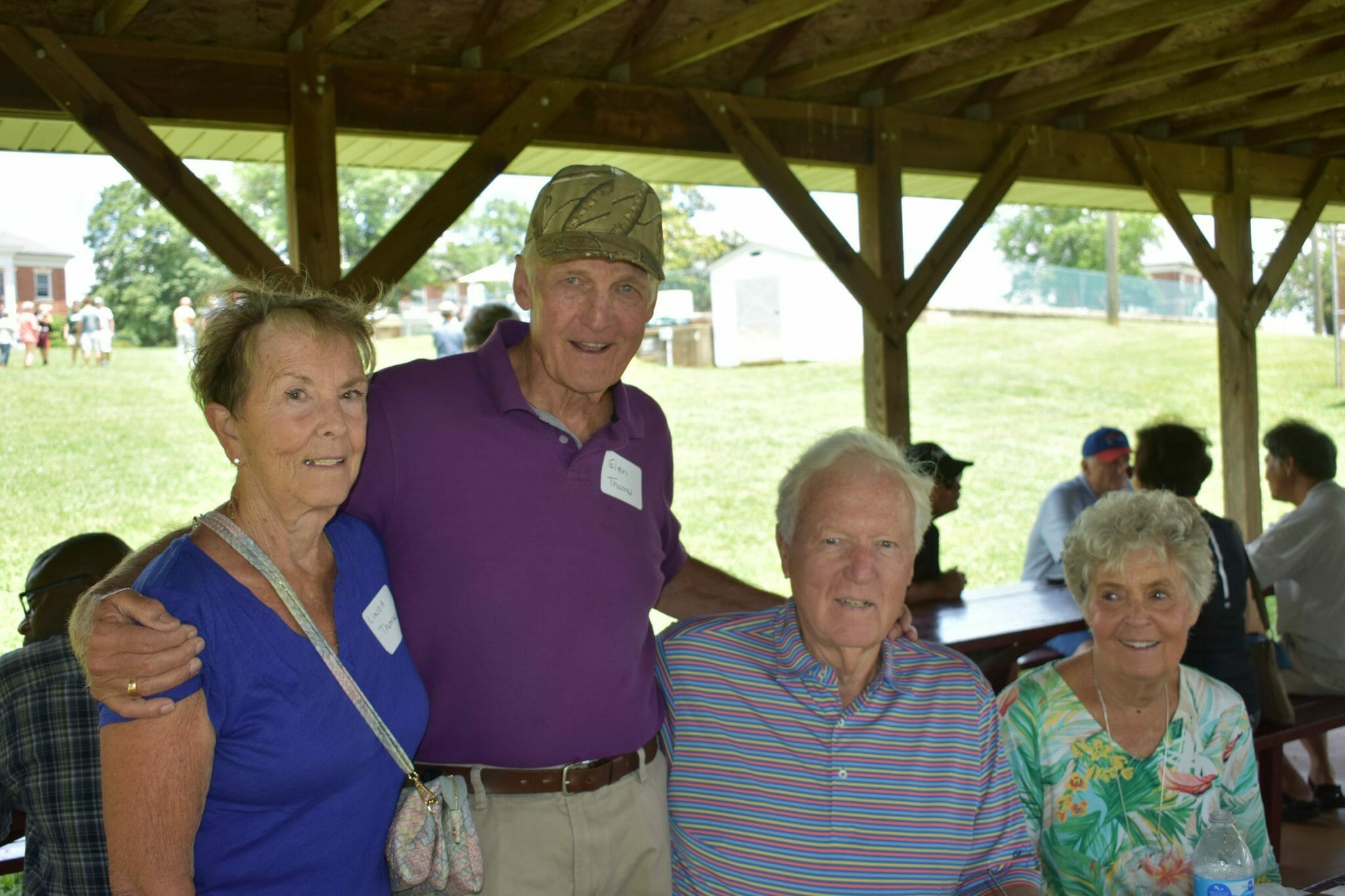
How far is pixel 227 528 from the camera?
1.48 m

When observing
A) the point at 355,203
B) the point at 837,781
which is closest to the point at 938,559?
the point at 837,781

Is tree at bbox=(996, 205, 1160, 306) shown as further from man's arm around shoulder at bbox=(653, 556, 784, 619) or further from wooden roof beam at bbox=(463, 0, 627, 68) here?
man's arm around shoulder at bbox=(653, 556, 784, 619)

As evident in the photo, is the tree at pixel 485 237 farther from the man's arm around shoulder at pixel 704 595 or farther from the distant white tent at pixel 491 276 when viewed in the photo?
the man's arm around shoulder at pixel 704 595

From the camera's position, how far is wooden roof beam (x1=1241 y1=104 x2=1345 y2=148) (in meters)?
6.51

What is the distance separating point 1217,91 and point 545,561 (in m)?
4.93

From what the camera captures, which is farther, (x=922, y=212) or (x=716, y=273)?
(x=922, y=212)

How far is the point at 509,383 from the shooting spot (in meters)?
1.92

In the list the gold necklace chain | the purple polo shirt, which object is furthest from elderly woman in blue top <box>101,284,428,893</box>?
the gold necklace chain

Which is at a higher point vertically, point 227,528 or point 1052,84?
point 1052,84

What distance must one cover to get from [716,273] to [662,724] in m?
24.5

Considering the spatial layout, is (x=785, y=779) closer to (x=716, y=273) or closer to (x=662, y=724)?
(x=662, y=724)

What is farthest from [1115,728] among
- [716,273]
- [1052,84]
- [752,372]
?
[716,273]

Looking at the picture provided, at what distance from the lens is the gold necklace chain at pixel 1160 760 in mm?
2174

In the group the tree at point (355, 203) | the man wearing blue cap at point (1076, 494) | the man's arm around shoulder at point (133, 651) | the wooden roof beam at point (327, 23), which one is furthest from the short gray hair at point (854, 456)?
the tree at point (355, 203)
